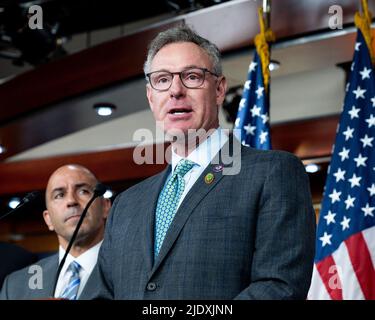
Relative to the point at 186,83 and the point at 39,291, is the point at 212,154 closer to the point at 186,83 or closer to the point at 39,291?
the point at 186,83

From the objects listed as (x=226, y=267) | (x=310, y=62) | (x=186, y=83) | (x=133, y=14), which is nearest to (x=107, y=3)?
(x=133, y=14)

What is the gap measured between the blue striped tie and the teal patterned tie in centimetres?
124

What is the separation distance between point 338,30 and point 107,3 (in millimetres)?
2382

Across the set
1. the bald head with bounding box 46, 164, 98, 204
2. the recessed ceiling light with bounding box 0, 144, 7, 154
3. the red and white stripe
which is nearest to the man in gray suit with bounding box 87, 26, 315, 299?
the red and white stripe

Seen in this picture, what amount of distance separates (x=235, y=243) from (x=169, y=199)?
0.28 metres

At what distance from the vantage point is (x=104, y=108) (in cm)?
605

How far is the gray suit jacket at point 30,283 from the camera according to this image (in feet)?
10.9

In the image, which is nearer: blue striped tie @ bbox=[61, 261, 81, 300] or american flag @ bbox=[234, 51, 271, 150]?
blue striped tie @ bbox=[61, 261, 81, 300]

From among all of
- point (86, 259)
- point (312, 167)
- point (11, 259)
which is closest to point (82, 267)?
point (86, 259)

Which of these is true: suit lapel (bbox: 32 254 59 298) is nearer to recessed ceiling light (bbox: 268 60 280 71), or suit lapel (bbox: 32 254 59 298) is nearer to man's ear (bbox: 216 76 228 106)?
man's ear (bbox: 216 76 228 106)

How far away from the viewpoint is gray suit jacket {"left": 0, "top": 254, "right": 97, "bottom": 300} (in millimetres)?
3322

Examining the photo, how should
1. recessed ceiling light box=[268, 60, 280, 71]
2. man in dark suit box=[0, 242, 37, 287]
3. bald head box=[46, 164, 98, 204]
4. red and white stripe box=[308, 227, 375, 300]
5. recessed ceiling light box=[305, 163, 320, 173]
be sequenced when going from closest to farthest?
red and white stripe box=[308, 227, 375, 300] → bald head box=[46, 164, 98, 204] → man in dark suit box=[0, 242, 37, 287] → recessed ceiling light box=[268, 60, 280, 71] → recessed ceiling light box=[305, 163, 320, 173]

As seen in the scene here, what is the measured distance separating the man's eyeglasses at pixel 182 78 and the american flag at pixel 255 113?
1562 mm
